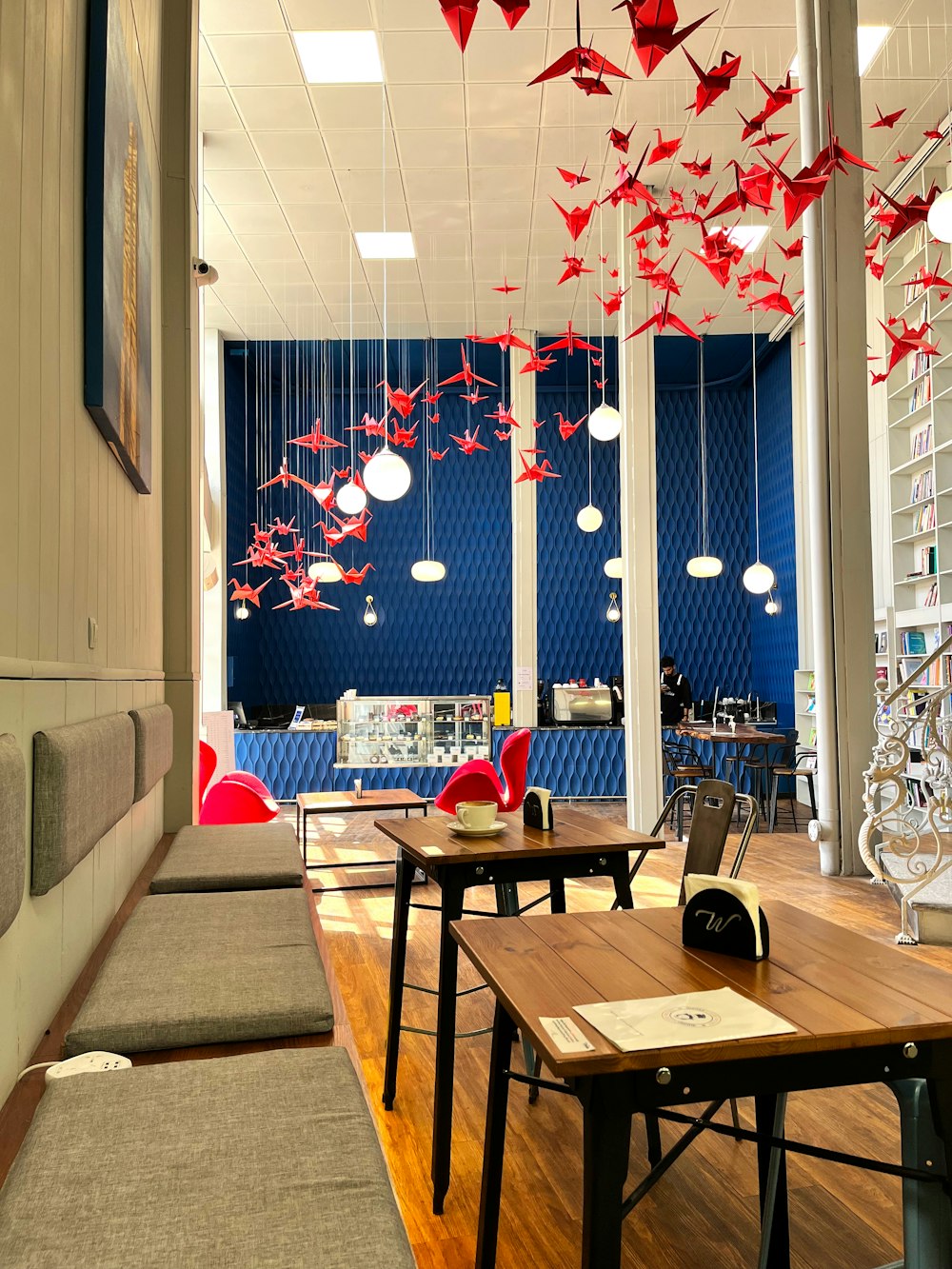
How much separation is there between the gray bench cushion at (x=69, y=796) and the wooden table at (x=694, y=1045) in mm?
779

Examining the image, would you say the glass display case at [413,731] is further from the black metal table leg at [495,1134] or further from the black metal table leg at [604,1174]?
the black metal table leg at [604,1174]

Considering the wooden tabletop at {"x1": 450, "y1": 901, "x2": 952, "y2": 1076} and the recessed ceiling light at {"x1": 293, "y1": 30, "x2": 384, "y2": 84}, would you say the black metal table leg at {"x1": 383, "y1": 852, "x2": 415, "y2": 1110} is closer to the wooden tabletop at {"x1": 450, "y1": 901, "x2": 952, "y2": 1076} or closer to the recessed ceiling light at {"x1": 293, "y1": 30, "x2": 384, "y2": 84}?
the wooden tabletop at {"x1": 450, "y1": 901, "x2": 952, "y2": 1076}

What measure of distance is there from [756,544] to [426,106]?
7.34 meters

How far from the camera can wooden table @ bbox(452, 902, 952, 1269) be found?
4.23 feet

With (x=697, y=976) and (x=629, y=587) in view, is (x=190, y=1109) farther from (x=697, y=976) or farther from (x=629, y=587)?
(x=629, y=587)

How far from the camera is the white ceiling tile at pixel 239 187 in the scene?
7438 mm

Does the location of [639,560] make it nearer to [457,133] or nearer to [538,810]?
[457,133]

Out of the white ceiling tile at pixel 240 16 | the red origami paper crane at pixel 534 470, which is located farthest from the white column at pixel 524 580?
the white ceiling tile at pixel 240 16

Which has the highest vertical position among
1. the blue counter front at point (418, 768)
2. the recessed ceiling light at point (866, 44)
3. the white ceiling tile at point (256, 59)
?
the recessed ceiling light at point (866, 44)

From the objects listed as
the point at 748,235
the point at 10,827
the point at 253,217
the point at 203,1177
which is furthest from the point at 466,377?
the point at 203,1177

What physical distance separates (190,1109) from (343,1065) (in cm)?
25

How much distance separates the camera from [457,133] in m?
6.91

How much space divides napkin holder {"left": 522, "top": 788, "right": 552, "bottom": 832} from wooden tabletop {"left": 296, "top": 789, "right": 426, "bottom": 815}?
3223 millimetres

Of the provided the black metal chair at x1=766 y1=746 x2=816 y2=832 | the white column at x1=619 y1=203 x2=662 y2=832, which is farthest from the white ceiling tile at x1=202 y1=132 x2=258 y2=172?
the black metal chair at x1=766 y1=746 x2=816 y2=832
